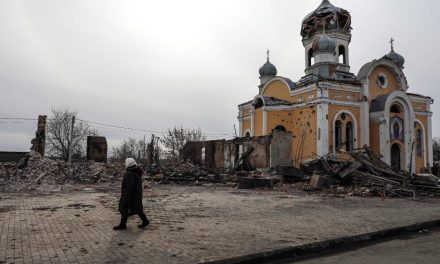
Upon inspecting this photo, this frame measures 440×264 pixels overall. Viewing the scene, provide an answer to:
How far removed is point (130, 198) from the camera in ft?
25.0

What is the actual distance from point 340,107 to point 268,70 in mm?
11578

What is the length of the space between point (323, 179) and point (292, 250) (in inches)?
443

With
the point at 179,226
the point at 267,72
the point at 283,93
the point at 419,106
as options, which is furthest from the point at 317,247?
the point at 267,72

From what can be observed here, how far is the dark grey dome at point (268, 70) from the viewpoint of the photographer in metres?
39.1

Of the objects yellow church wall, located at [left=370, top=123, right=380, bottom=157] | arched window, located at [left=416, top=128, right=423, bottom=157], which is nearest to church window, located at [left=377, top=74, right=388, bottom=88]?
yellow church wall, located at [left=370, top=123, right=380, bottom=157]

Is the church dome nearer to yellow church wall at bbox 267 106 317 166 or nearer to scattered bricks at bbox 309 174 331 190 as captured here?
yellow church wall at bbox 267 106 317 166

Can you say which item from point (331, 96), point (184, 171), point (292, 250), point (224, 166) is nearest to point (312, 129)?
point (331, 96)

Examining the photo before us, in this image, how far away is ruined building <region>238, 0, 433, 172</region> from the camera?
28.9 meters

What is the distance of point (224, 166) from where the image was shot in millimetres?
28562

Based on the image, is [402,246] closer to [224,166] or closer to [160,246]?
[160,246]

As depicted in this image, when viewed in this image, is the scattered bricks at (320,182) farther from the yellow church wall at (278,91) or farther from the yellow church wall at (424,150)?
the yellow church wall at (424,150)

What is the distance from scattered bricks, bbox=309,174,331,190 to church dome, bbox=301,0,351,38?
2089 centimetres

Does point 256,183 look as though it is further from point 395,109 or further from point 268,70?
point 268,70

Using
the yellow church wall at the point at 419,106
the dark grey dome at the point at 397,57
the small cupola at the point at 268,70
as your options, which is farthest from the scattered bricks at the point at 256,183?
the dark grey dome at the point at 397,57
